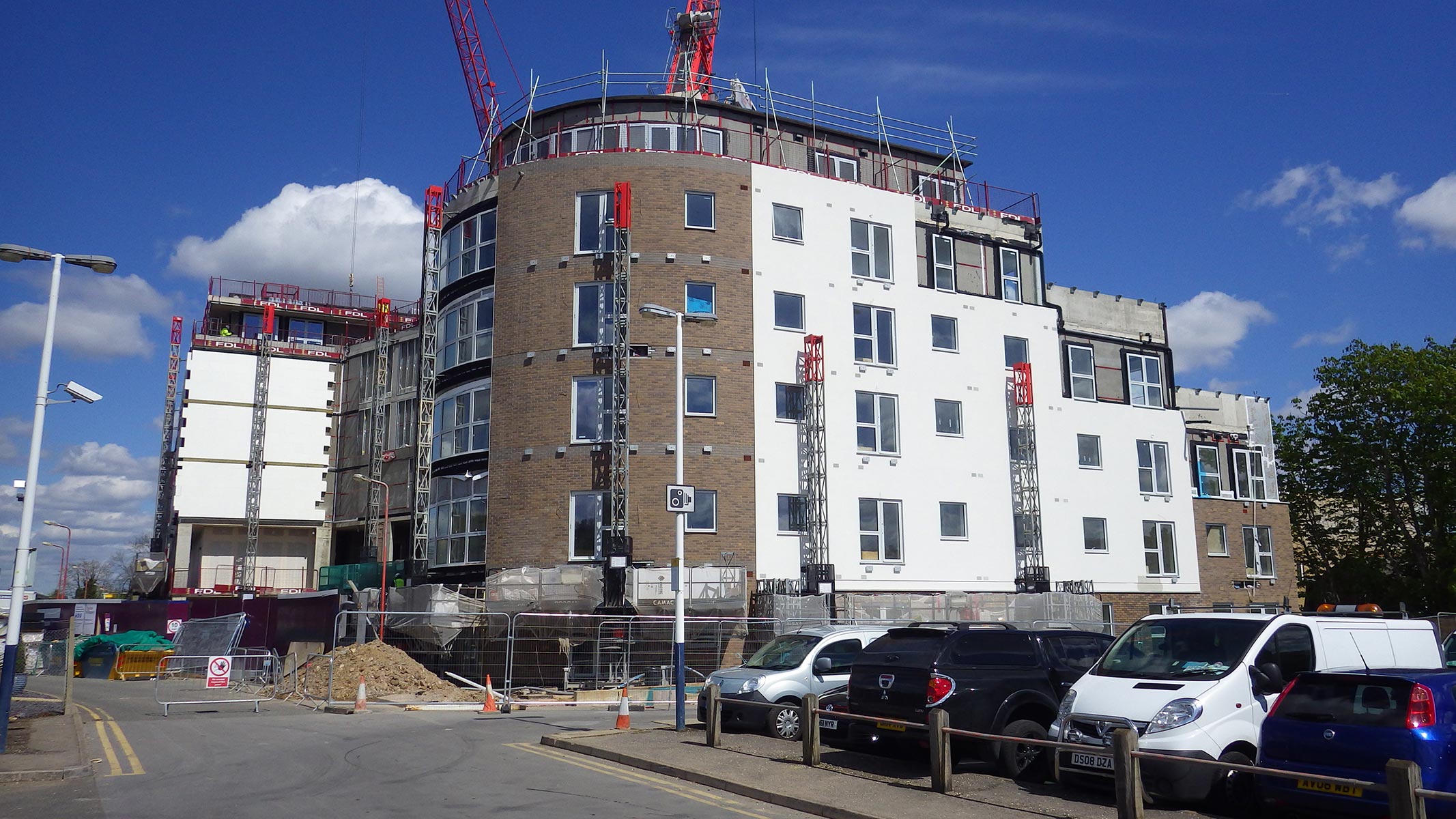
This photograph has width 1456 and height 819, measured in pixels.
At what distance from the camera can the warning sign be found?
78.8ft

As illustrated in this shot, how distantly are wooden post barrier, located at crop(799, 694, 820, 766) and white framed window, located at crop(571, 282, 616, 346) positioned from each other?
67.3ft

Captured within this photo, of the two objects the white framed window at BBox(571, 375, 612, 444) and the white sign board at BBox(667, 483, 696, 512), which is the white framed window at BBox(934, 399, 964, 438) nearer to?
the white framed window at BBox(571, 375, 612, 444)

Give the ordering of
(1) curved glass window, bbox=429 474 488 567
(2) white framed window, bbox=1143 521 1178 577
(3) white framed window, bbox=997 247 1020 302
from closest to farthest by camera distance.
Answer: (1) curved glass window, bbox=429 474 488 567 < (3) white framed window, bbox=997 247 1020 302 < (2) white framed window, bbox=1143 521 1178 577

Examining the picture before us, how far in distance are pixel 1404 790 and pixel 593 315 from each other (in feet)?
91.0

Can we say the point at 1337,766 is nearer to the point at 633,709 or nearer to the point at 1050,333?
the point at 633,709

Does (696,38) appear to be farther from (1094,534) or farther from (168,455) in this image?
(168,455)

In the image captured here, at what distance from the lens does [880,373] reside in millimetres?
36625

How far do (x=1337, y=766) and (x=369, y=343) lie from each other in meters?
55.9

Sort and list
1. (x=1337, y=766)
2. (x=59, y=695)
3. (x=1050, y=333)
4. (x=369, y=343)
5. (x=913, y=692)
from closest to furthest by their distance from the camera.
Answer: (x=1337, y=766) < (x=913, y=692) < (x=59, y=695) < (x=1050, y=333) < (x=369, y=343)

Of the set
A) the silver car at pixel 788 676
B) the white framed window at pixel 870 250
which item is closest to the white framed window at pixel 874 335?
the white framed window at pixel 870 250

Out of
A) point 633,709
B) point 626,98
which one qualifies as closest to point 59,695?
point 633,709

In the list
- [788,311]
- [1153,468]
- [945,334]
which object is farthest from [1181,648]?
[1153,468]

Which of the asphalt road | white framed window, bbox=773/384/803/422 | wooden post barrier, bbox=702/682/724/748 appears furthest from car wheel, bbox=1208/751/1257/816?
white framed window, bbox=773/384/803/422

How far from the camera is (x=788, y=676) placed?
707 inches
